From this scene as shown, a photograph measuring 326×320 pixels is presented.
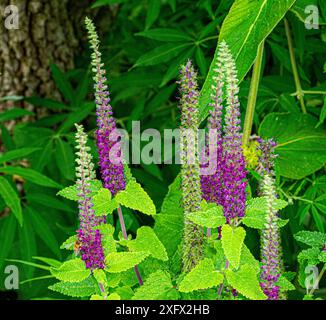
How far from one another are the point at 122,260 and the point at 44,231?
41.7 inches

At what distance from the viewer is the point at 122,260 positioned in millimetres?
1118

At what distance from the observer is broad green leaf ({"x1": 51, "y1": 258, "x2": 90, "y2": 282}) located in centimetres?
109

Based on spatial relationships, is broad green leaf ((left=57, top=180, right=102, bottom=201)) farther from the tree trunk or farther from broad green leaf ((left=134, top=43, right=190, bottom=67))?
the tree trunk

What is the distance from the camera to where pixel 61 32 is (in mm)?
2906

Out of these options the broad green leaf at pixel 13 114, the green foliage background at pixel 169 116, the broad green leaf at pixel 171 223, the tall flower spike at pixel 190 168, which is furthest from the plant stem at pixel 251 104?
the broad green leaf at pixel 13 114

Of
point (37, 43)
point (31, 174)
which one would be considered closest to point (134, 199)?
point (31, 174)

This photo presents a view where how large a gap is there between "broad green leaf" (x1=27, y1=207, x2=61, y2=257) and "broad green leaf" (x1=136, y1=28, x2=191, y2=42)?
0.69 m

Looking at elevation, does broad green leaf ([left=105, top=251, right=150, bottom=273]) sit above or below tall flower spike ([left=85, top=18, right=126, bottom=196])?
below

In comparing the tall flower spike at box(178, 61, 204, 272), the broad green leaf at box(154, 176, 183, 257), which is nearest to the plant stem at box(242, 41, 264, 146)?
the broad green leaf at box(154, 176, 183, 257)

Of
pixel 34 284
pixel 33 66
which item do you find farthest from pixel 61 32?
pixel 34 284

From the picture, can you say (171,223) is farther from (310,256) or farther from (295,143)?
(295,143)

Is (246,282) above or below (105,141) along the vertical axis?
below

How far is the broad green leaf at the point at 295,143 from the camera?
1.74 meters

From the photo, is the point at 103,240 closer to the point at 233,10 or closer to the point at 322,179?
the point at 233,10
